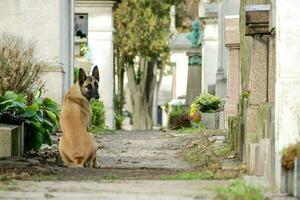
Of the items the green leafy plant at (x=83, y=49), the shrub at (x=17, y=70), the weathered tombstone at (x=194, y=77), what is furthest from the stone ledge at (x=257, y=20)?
the weathered tombstone at (x=194, y=77)

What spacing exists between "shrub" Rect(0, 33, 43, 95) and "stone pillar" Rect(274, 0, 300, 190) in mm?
8221

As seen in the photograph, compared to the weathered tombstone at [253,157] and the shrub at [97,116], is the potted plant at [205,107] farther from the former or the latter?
the weathered tombstone at [253,157]

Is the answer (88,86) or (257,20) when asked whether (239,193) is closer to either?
(257,20)

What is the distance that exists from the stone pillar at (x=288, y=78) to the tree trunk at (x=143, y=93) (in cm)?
3710

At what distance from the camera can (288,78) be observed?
36.4 feet

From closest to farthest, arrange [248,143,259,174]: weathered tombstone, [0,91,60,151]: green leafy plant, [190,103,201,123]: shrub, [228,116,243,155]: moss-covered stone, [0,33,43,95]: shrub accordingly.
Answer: [248,143,259,174]: weathered tombstone
[228,116,243,155]: moss-covered stone
[0,91,60,151]: green leafy plant
[0,33,43,95]: shrub
[190,103,201,123]: shrub

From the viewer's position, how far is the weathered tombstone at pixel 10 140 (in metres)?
14.6

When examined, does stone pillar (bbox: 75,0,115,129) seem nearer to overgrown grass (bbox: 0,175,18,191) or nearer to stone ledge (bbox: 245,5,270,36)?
stone ledge (bbox: 245,5,270,36)

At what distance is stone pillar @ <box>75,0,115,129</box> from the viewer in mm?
32812

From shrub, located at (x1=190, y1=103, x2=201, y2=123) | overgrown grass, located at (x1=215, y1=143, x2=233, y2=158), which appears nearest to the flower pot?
shrub, located at (x1=190, y1=103, x2=201, y2=123)

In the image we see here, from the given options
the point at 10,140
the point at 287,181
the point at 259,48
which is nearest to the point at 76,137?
the point at 10,140

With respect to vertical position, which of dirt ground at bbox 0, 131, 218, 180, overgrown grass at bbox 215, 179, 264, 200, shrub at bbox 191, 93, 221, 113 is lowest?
dirt ground at bbox 0, 131, 218, 180

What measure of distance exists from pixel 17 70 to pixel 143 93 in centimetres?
2980

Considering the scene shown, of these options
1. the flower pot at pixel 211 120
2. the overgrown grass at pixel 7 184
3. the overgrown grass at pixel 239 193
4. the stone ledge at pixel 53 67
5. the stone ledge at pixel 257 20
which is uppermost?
the stone ledge at pixel 257 20
